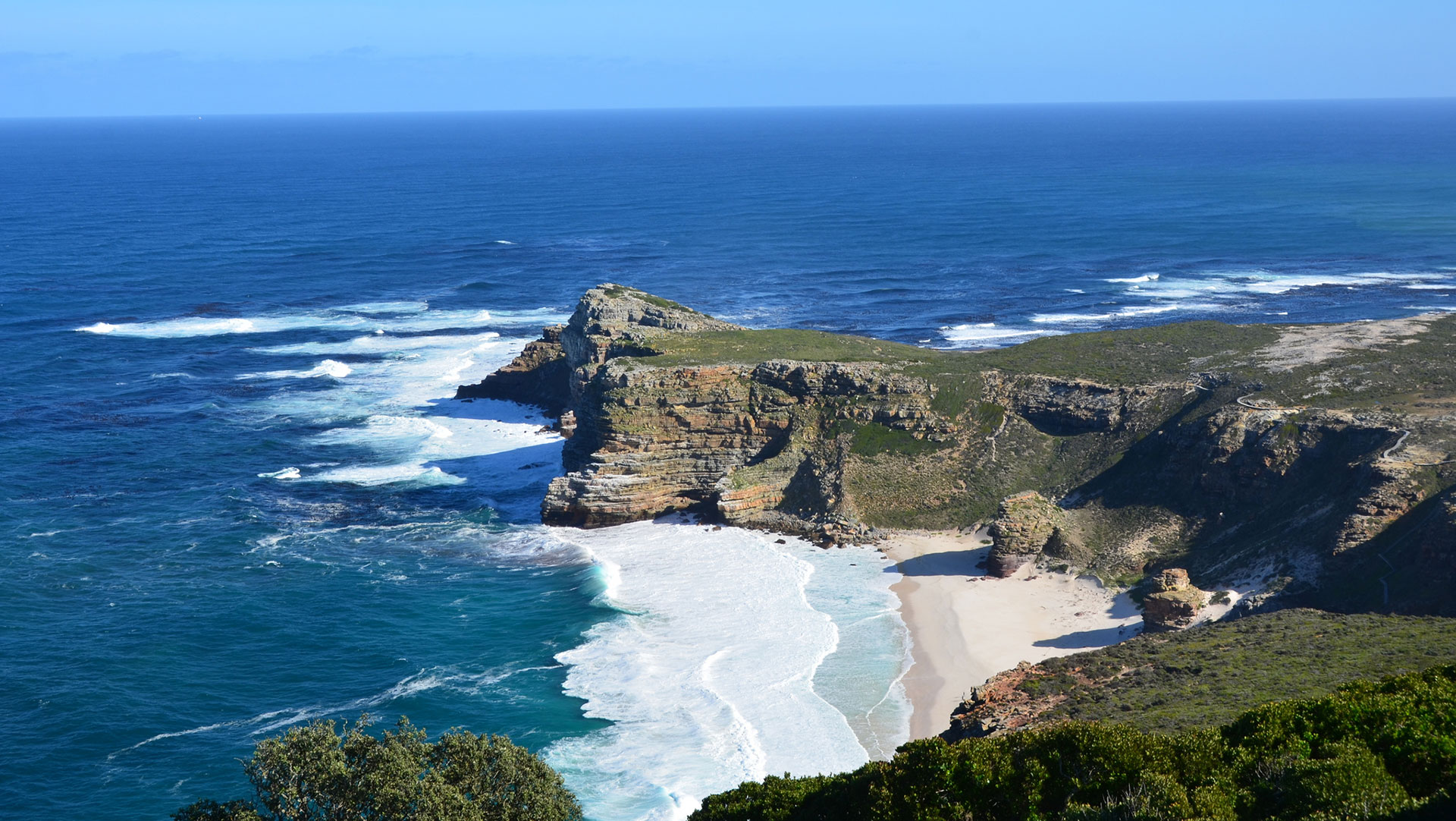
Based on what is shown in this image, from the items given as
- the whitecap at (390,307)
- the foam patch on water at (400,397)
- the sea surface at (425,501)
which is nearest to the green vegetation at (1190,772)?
the sea surface at (425,501)

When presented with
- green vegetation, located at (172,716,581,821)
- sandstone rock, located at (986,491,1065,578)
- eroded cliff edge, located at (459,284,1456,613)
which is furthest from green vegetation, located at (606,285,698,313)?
green vegetation, located at (172,716,581,821)

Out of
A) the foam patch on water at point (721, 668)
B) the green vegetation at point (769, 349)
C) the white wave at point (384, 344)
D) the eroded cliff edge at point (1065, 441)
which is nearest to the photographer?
the foam patch on water at point (721, 668)

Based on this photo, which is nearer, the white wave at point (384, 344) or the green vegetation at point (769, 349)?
the green vegetation at point (769, 349)

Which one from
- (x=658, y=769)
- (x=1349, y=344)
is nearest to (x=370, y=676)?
(x=658, y=769)

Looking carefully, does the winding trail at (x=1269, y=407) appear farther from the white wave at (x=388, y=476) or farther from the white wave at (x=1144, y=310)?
the white wave at (x=1144, y=310)

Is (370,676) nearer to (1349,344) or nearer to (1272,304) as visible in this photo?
(1349,344)

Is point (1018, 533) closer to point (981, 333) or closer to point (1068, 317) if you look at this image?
point (981, 333)
